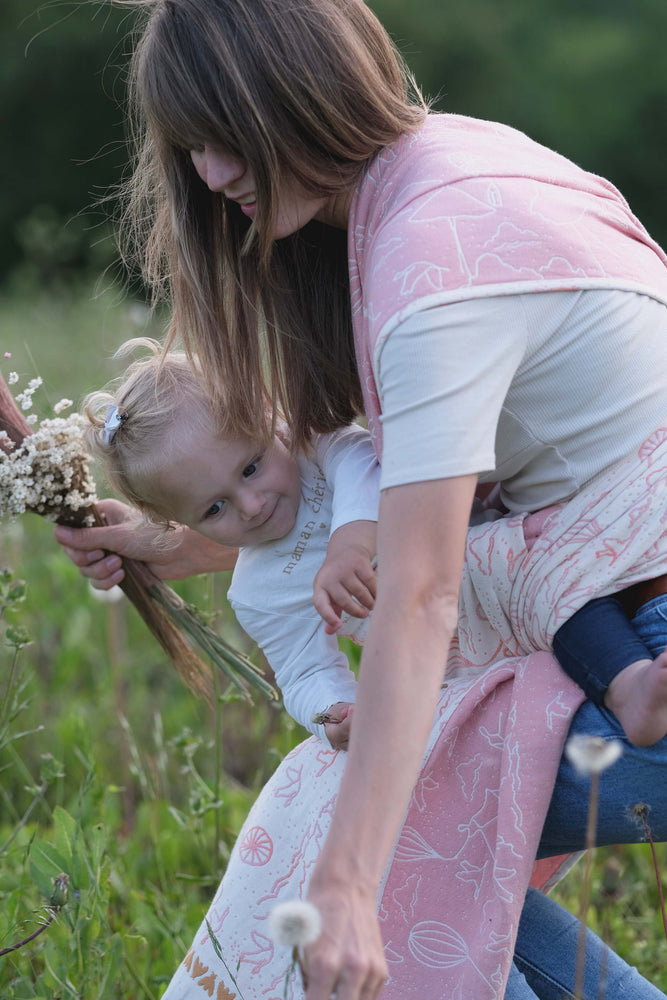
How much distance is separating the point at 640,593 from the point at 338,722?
0.46 metres

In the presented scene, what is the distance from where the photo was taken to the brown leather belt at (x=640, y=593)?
1517 mm

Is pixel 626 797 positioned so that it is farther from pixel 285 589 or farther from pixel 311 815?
pixel 285 589

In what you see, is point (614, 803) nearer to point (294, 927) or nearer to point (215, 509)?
point (294, 927)

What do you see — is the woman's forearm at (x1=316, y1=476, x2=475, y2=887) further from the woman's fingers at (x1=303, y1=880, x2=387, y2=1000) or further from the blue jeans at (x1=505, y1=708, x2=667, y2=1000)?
the blue jeans at (x1=505, y1=708, x2=667, y2=1000)

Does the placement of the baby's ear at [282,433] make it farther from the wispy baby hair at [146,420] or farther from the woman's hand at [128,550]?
the woman's hand at [128,550]

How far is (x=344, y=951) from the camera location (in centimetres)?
114

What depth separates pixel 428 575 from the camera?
1274 mm

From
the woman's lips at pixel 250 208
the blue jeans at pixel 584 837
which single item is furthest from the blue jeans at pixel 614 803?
the woman's lips at pixel 250 208

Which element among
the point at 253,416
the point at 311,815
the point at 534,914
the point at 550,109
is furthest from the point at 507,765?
the point at 550,109

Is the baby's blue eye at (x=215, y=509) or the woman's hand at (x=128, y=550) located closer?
the baby's blue eye at (x=215, y=509)

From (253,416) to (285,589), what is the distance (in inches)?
11.0

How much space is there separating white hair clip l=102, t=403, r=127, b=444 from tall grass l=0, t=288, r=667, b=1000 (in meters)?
0.22

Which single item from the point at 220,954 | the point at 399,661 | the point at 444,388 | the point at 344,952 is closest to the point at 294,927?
the point at 344,952

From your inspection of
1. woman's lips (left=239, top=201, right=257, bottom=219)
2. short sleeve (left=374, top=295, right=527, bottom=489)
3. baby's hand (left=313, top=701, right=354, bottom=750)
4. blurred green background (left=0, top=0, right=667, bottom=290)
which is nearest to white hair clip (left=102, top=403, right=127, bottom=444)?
woman's lips (left=239, top=201, right=257, bottom=219)
